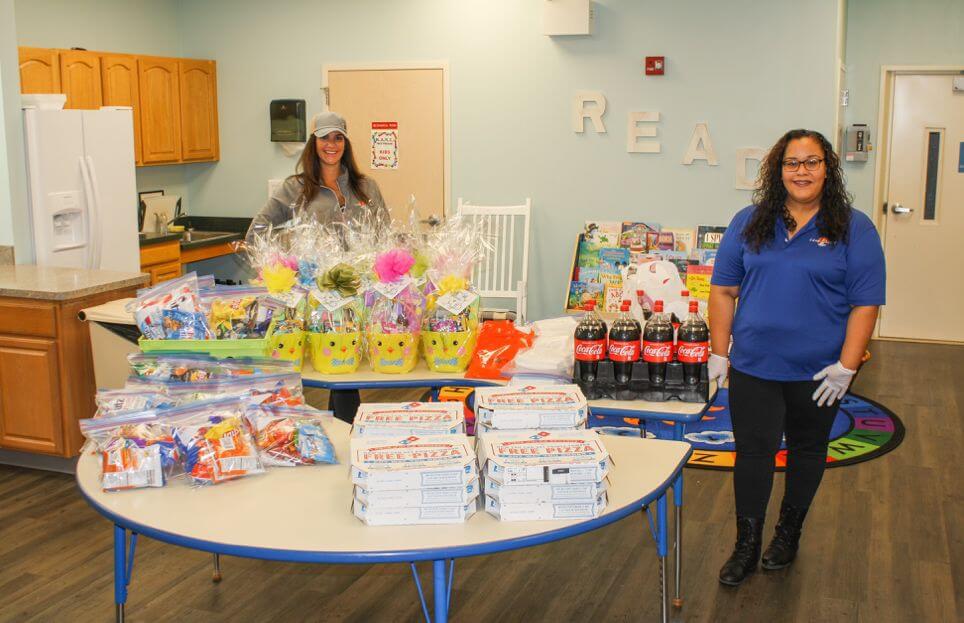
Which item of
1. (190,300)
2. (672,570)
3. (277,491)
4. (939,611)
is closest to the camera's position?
(277,491)

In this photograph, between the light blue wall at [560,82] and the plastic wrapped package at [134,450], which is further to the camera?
the light blue wall at [560,82]

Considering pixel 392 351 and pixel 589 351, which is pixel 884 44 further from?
pixel 392 351

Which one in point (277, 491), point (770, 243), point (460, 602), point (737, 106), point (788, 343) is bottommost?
point (460, 602)

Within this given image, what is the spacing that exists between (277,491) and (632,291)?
2721 millimetres

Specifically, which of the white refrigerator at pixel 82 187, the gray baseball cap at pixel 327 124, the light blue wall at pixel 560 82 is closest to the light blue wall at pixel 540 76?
the light blue wall at pixel 560 82

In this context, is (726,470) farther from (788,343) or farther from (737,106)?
(737,106)

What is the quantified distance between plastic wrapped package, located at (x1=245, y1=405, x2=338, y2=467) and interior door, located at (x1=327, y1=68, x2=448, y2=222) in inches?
159

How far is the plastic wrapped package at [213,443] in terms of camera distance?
231 cm

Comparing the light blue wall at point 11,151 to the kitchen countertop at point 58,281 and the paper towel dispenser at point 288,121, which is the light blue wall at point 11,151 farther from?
the paper towel dispenser at point 288,121

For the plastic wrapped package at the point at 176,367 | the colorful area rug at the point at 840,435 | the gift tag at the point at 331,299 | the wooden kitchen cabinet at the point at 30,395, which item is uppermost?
the gift tag at the point at 331,299

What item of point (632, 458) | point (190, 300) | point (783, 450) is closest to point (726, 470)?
point (783, 450)

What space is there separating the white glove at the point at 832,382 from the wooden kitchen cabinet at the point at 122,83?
4581 millimetres

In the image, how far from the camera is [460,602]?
10.5 ft

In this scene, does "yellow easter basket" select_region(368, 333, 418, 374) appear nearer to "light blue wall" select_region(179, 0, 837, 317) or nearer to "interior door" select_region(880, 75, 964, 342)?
"light blue wall" select_region(179, 0, 837, 317)
